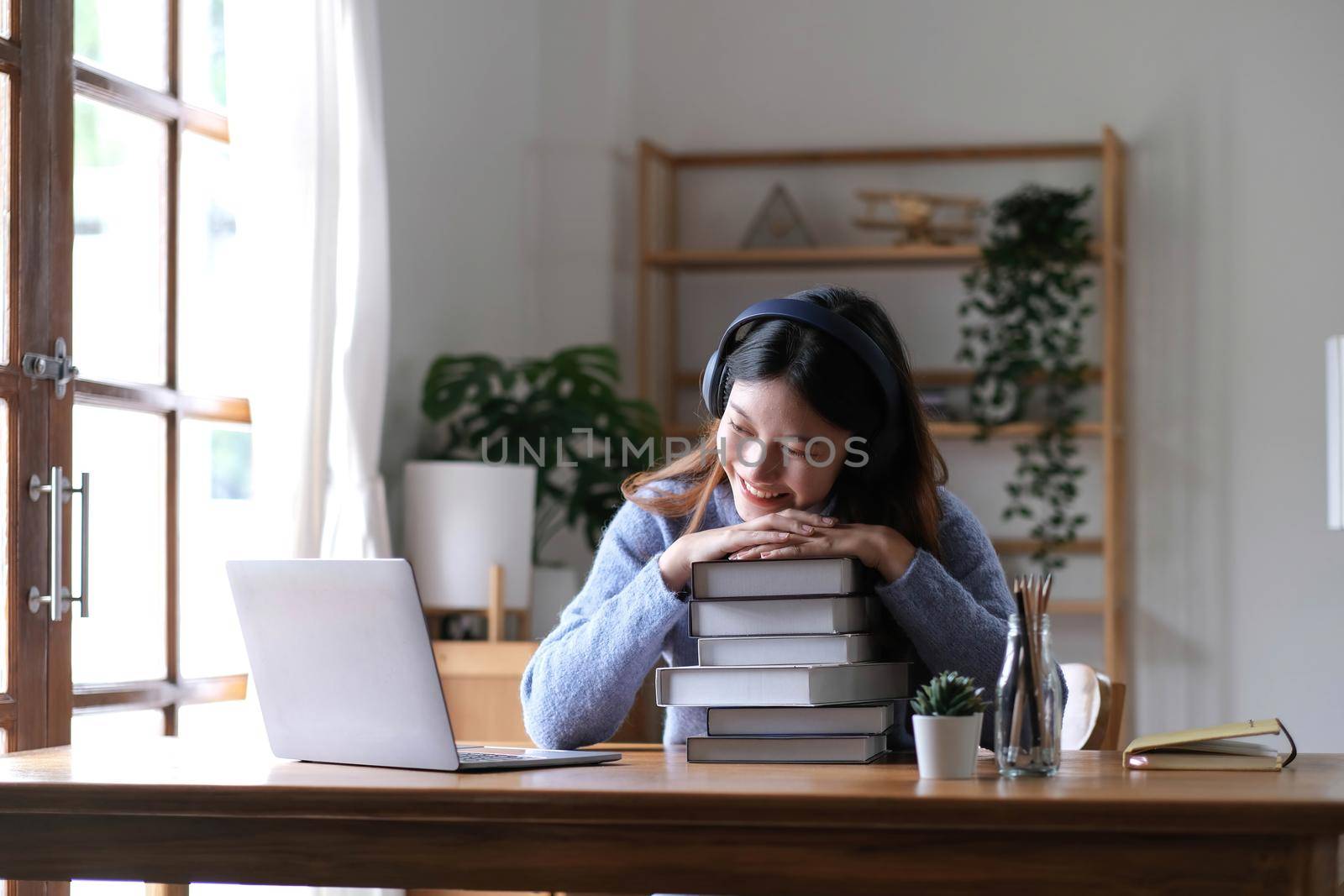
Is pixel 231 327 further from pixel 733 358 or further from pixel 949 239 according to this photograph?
pixel 949 239

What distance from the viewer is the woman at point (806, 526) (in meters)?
1.56

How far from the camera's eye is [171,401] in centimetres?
284

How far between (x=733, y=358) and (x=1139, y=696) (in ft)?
10.4

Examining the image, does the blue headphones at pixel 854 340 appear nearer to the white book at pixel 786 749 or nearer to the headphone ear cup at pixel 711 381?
the headphone ear cup at pixel 711 381

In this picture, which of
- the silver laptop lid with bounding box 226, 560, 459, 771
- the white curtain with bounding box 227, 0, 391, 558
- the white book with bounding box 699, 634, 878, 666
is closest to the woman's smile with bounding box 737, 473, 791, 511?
the white book with bounding box 699, 634, 878, 666

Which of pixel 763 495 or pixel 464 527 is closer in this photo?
pixel 763 495

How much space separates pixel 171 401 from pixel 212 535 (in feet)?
1.02

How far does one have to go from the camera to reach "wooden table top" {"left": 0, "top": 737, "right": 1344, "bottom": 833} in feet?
3.65

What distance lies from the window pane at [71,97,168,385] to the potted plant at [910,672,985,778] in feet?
5.90

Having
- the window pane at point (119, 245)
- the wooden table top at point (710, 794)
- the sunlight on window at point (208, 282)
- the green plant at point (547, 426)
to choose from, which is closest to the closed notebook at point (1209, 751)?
the wooden table top at point (710, 794)

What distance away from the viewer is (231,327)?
3082 mm

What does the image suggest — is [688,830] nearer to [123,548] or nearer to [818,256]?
[123,548]

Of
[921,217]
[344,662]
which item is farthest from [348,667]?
[921,217]

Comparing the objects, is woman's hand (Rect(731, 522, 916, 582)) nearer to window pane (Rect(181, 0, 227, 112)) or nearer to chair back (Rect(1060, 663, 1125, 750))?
chair back (Rect(1060, 663, 1125, 750))
